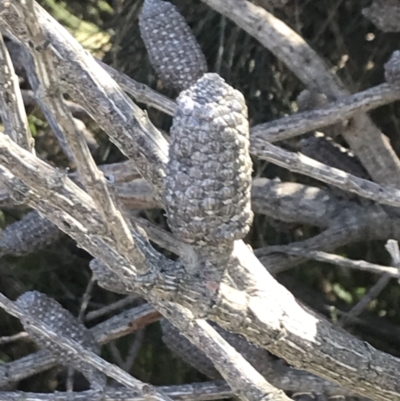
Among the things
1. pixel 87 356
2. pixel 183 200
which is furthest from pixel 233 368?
pixel 183 200

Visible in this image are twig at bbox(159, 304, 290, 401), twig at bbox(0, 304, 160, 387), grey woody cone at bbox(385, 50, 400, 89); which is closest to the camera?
twig at bbox(159, 304, 290, 401)

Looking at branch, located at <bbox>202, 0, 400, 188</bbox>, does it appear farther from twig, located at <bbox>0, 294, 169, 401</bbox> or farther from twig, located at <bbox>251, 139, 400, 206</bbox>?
twig, located at <bbox>0, 294, 169, 401</bbox>

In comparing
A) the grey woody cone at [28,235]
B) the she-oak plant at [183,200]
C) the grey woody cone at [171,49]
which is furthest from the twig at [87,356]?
the grey woody cone at [171,49]

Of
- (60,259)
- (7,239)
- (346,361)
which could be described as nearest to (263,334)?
(346,361)

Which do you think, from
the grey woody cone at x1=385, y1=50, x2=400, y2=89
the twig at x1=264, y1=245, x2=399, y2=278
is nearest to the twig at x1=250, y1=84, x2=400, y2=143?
the grey woody cone at x1=385, y1=50, x2=400, y2=89

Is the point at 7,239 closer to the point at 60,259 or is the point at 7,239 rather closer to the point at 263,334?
the point at 60,259

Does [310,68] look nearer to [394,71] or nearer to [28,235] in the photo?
[394,71]

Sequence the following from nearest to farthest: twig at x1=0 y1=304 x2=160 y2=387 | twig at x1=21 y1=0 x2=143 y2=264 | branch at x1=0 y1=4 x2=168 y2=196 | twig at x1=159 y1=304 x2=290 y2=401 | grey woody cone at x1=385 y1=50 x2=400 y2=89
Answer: twig at x1=21 y1=0 x2=143 y2=264 → branch at x1=0 y1=4 x2=168 y2=196 → twig at x1=159 y1=304 x2=290 y2=401 → grey woody cone at x1=385 y1=50 x2=400 y2=89 → twig at x1=0 y1=304 x2=160 y2=387
